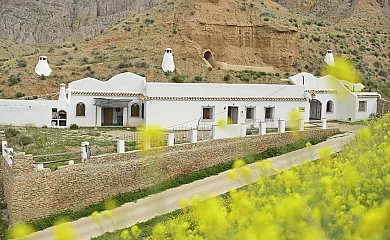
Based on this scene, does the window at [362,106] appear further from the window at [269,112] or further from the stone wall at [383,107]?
the window at [269,112]

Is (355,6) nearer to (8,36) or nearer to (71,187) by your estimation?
(8,36)

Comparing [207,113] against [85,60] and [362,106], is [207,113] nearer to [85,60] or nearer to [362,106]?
[362,106]

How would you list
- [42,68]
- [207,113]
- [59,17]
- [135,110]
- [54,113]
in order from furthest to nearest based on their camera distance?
[59,17]
[42,68]
[135,110]
[207,113]
[54,113]

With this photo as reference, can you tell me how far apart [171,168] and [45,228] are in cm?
514

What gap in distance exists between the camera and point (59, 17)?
63.4 m

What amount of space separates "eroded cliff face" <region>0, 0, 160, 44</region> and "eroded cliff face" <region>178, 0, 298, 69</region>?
23.5m

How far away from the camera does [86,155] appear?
51.9 feet

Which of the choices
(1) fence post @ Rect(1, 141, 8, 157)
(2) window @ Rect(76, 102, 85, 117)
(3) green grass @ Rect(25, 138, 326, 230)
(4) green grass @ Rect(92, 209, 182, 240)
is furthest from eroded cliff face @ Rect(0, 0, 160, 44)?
(4) green grass @ Rect(92, 209, 182, 240)

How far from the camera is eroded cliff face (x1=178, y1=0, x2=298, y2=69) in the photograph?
1346 inches

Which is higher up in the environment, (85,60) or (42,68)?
(85,60)

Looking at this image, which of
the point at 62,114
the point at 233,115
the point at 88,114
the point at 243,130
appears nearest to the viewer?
the point at 243,130

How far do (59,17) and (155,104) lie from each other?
145 feet

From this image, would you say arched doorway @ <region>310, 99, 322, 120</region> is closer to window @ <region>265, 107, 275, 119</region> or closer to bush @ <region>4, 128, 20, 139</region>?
window @ <region>265, 107, 275, 119</region>

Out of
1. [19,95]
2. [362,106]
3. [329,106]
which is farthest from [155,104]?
[362,106]
